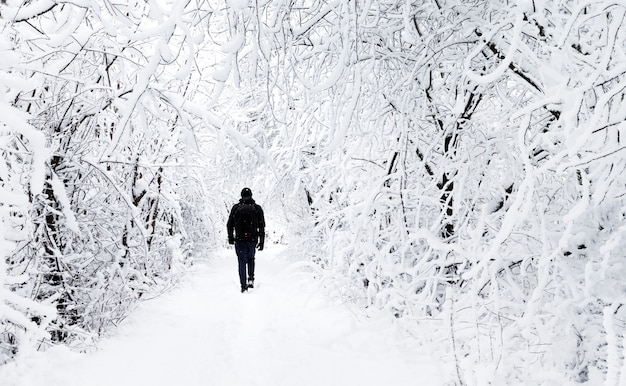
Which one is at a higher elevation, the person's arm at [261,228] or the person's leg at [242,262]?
the person's arm at [261,228]

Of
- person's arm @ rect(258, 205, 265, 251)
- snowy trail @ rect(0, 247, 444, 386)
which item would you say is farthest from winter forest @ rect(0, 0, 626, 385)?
person's arm @ rect(258, 205, 265, 251)

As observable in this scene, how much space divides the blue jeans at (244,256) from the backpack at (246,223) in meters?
0.11

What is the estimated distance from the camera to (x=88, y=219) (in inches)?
180

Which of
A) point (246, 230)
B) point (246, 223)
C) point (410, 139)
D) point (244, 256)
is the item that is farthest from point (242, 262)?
point (410, 139)

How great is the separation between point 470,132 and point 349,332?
271cm

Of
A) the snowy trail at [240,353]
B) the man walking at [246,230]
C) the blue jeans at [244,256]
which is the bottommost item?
the snowy trail at [240,353]

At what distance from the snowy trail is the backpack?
219 cm

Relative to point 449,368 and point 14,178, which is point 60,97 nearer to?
point 14,178

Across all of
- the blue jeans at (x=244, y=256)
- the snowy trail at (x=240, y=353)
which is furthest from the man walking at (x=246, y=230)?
the snowy trail at (x=240, y=353)

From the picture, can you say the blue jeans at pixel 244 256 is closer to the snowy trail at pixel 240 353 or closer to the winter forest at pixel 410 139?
the snowy trail at pixel 240 353

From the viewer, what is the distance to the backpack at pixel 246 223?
9312mm

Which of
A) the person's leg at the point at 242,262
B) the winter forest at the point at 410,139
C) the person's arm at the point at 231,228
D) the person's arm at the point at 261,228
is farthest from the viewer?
the person's arm at the point at 261,228

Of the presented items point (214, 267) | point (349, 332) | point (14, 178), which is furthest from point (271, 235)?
point (14, 178)

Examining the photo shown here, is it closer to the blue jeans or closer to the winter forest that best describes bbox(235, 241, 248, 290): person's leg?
the blue jeans
